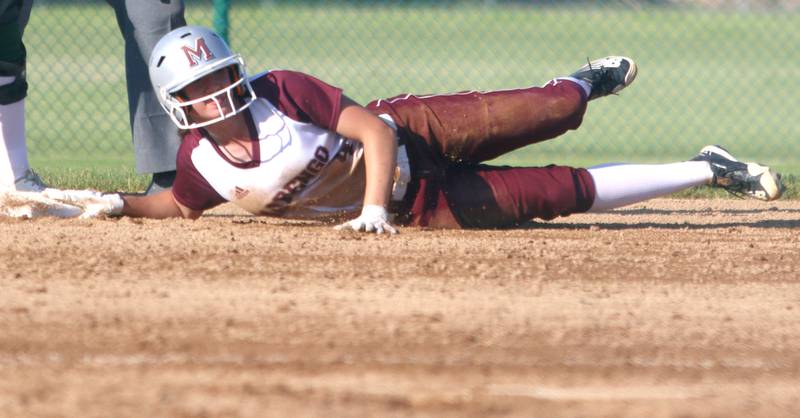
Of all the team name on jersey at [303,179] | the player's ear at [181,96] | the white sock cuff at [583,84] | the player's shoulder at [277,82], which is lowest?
the team name on jersey at [303,179]

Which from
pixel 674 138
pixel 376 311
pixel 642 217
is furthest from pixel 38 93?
pixel 376 311

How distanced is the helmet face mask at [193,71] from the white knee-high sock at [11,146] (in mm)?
1343

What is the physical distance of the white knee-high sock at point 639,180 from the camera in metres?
5.25

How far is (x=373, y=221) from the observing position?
475 cm

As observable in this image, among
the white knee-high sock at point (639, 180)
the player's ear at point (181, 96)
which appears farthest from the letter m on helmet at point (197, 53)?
the white knee-high sock at point (639, 180)

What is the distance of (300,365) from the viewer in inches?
122

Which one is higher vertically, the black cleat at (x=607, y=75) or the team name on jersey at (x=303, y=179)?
the black cleat at (x=607, y=75)

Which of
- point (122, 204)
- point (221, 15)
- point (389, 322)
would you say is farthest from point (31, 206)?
point (221, 15)

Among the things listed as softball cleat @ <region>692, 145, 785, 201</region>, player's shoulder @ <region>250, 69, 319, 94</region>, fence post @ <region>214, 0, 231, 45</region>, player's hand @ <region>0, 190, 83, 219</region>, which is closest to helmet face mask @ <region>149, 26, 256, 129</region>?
player's shoulder @ <region>250, 69, 319, 94</region>

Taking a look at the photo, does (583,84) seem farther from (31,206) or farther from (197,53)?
(31,206)

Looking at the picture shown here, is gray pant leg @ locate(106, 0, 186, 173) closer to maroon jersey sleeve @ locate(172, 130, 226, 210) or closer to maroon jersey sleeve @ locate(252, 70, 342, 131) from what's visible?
maroon jersey sleeve @ locate(172, 130, 226, 210)

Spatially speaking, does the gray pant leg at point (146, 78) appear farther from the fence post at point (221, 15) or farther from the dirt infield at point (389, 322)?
the fence post at point (221, 15)

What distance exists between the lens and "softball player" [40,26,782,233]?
474cm

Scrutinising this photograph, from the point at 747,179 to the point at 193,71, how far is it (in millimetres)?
2361
